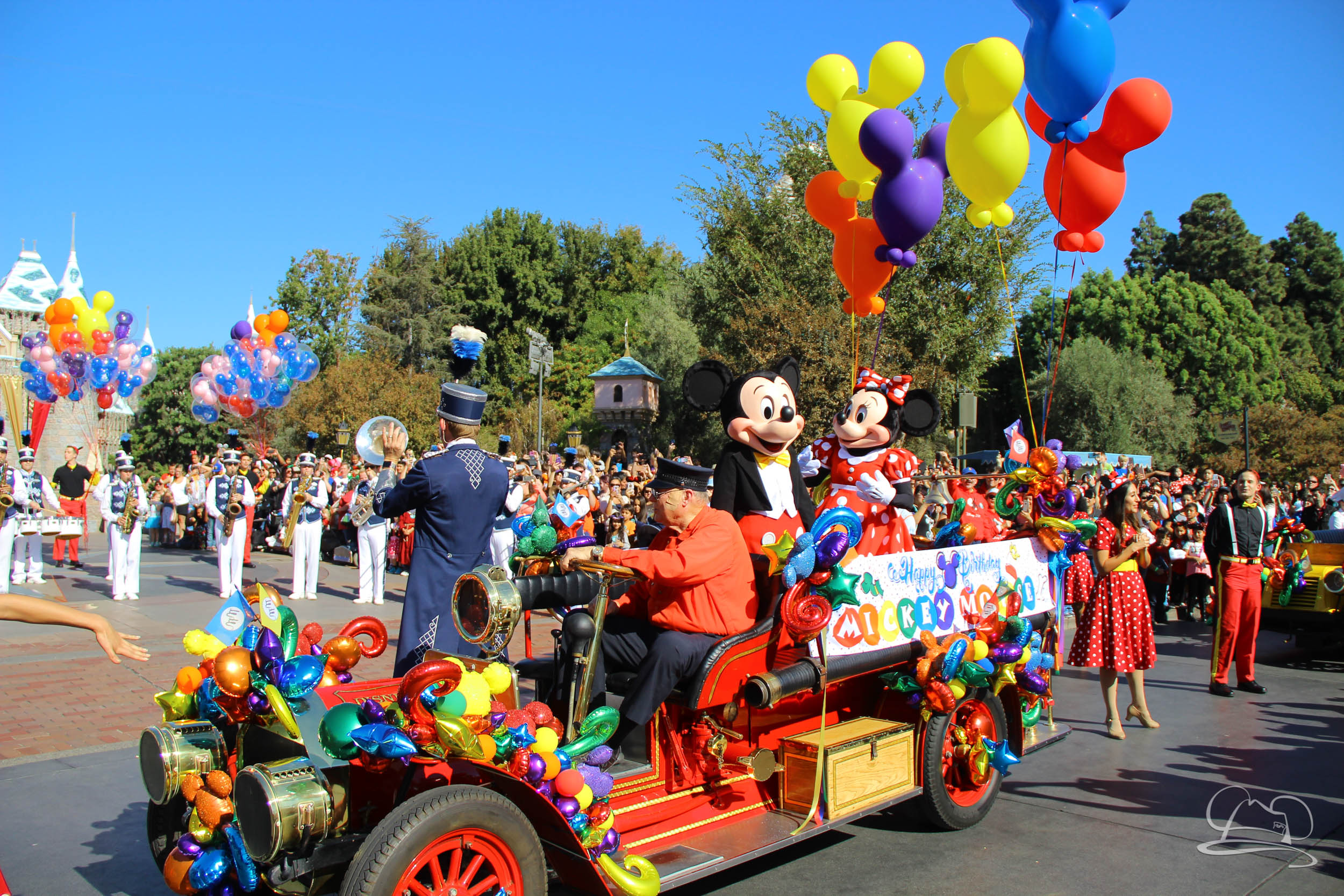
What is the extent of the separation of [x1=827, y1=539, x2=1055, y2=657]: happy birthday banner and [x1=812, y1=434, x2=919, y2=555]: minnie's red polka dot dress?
774 millimetres

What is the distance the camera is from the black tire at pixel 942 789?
14.7 feet

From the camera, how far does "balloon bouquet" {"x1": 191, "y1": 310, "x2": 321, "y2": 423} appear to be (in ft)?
60.7

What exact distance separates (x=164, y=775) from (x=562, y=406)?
41981 mm

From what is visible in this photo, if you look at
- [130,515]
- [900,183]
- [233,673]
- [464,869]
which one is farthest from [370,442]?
[130,515]

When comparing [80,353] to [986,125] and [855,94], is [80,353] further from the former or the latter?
[986,125]

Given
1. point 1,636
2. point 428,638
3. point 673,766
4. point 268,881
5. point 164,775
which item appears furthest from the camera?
point 1,636

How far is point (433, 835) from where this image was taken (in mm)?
2777

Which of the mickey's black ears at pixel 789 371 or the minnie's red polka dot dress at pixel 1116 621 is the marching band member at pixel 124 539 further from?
the minnie's red polka dot dress at pixel 1116 621

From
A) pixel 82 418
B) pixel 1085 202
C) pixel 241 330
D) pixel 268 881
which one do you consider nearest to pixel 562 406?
pixel 82 418

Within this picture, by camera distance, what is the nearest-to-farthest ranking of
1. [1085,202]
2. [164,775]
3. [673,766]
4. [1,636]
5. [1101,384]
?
1. [164,775]
2. [673,766]
3. [1085,202]
4. [1,636]
5. [1101,384]

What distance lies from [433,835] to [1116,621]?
5555 millimetres

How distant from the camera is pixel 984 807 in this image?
15.9 feet

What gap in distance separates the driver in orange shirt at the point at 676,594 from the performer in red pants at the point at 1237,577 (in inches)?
226

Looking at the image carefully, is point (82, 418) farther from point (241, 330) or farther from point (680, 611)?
point (680, 611)
